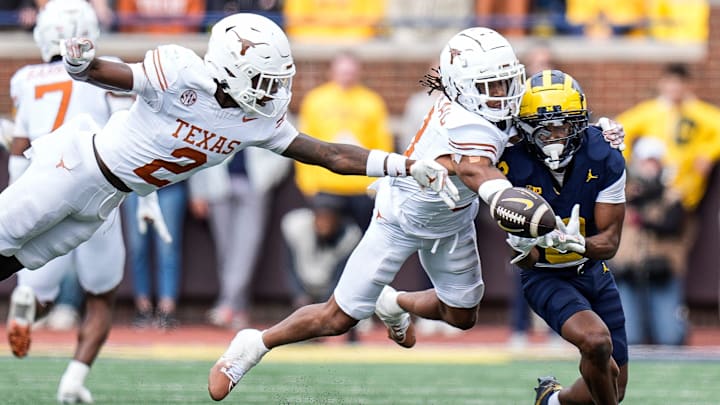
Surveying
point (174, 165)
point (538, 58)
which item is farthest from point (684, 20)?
point (174, 165)

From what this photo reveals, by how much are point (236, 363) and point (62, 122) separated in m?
1.74

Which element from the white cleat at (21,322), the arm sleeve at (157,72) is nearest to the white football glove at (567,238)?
the arm sleeve at (157,72)

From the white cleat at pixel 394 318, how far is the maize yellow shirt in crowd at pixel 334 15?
5.44 m

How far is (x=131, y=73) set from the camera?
5926mm

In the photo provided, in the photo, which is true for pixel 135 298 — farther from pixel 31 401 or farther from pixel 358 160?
pixel 358 160

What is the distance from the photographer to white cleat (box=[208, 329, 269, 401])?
6496 millimetres

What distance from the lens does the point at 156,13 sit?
12.5 meters

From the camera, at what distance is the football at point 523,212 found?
5578 mm

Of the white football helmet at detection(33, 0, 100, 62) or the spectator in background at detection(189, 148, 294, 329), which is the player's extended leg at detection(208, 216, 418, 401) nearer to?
the white football helmet at detection(33, 0, 100, 62)

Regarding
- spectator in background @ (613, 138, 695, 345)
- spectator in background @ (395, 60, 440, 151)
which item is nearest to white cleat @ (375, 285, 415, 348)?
spectator in background @ (395, 60, 440, 151)

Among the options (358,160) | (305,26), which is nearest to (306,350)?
(305,26)

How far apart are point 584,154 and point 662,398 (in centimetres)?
198

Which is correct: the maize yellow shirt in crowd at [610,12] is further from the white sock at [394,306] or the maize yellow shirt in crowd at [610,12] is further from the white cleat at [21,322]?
the white cleat at [21,322]

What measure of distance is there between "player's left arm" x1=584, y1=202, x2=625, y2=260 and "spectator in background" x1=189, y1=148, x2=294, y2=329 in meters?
5.69
